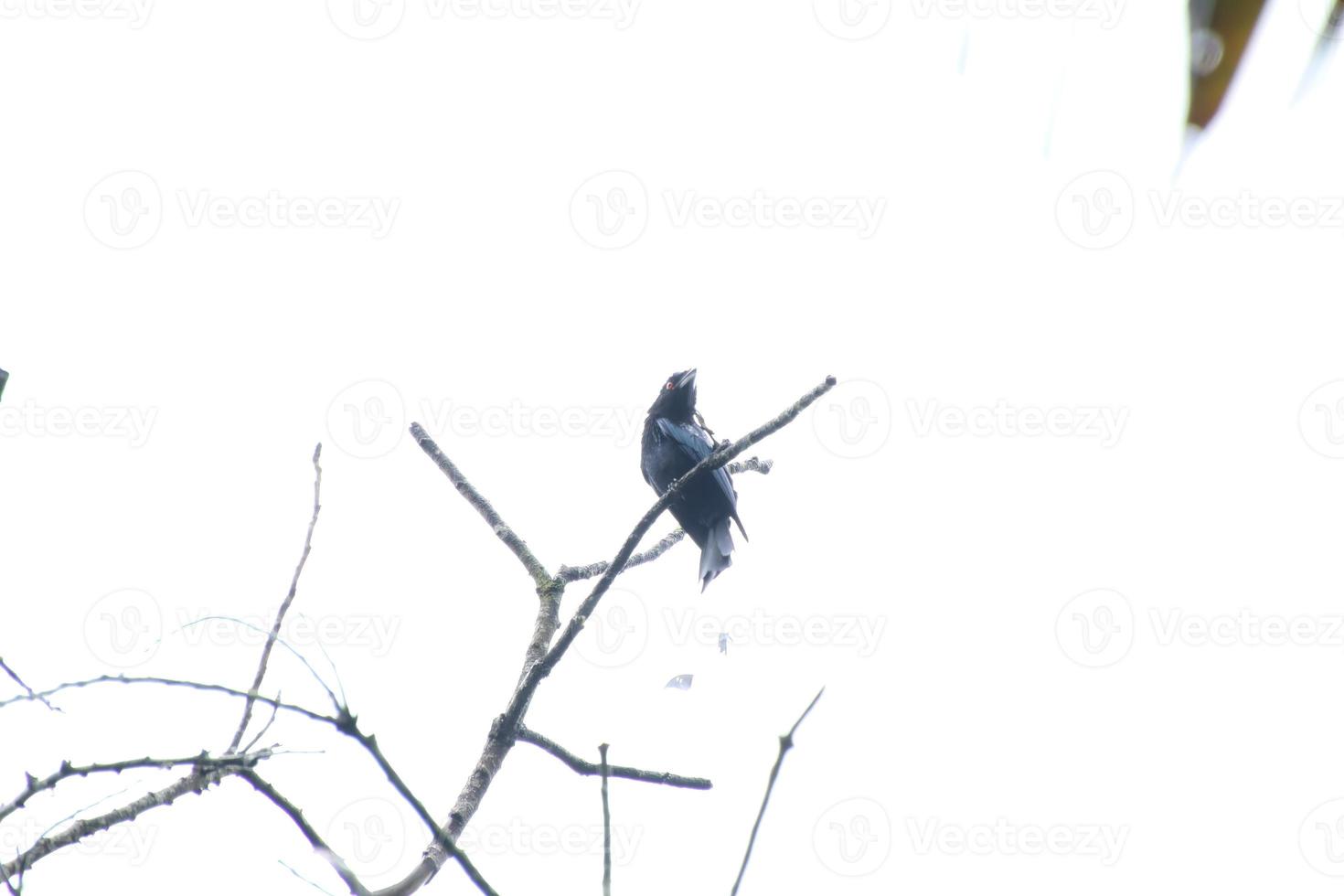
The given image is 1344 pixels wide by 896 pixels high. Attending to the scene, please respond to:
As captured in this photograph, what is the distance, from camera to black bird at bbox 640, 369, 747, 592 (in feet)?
16.9

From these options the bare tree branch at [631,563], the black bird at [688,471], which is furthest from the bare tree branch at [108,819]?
the black bird at [688,471]

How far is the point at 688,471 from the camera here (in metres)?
5.11

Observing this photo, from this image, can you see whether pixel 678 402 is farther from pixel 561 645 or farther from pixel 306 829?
pixel 306 829

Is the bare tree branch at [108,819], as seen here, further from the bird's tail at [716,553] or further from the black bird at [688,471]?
the bird's tail at [716,553]

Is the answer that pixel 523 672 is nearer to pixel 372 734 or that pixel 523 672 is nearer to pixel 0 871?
pixel 0 871

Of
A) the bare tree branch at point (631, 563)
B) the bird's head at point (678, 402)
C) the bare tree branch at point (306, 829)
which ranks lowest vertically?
the bare tree branch at point (306, 829)

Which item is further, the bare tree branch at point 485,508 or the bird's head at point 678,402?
the bird's head at point 678,402

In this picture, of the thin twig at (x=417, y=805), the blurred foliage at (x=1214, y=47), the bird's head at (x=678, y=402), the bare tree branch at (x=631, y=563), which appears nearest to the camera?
the blurred foliage at (x=1214, y=47)

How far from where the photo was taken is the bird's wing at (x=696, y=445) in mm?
5219

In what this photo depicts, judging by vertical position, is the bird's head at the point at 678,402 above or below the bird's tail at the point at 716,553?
above

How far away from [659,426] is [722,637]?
2304mm

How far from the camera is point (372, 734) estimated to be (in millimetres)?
1202

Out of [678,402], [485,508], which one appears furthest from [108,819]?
[678,402]

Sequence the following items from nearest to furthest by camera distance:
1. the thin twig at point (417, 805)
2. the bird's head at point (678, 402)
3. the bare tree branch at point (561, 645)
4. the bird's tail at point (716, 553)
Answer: the thin twig at point (417, 805) < the bare tree branch at point (561, 645) < the bird's tail at point (716, 553) < the bird's head at point (678, 402)
